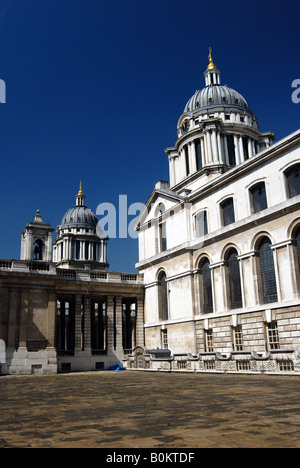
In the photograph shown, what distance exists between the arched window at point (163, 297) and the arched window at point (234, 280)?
8659mm

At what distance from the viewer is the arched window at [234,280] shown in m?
31.6

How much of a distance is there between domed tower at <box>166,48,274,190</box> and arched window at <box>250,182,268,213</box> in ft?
47.2

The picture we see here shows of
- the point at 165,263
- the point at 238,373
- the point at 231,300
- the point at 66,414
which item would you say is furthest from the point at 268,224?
the point at 66,414

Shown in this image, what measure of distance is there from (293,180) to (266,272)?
6507 mm

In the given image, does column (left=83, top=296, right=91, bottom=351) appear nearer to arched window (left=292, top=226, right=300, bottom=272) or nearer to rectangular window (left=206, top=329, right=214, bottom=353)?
rectangular window (left=206, top=329, right=214, bottom=353)

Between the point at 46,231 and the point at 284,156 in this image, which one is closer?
the point at 284,156

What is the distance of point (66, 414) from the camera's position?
9.80 m

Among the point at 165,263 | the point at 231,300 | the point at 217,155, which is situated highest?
the point at 217,155

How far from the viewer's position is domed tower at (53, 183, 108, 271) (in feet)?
238

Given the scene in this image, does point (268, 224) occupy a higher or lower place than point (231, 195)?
lower

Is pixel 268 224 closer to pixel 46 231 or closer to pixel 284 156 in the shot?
pixel 284 156

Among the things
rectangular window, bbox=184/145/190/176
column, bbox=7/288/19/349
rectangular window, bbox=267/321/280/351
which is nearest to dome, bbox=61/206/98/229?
rectangular window, bbox=184/145/190/176
